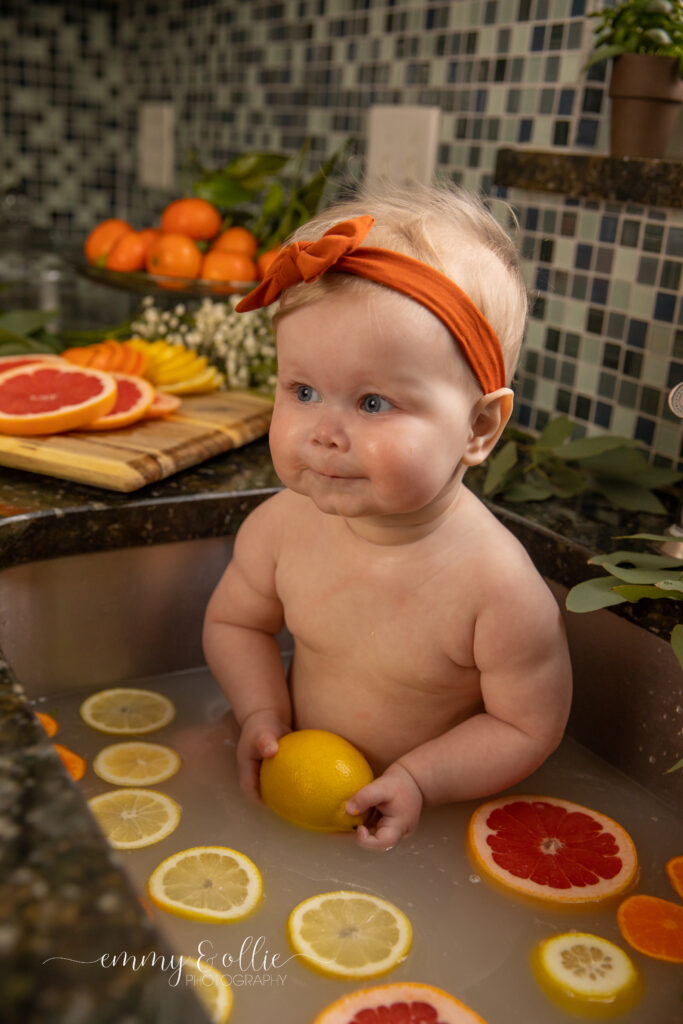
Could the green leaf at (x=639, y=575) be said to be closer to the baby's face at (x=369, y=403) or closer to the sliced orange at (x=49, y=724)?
the baby's face at (x=369, y=403)

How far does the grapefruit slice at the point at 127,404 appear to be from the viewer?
3.87ft

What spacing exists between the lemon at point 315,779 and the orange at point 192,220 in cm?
108

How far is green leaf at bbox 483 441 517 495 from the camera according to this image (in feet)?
3.73

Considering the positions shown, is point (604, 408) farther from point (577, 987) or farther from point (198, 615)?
point (577, 987)

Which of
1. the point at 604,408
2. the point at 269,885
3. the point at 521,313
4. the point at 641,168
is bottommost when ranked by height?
the point at 269,885

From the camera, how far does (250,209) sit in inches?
82.4

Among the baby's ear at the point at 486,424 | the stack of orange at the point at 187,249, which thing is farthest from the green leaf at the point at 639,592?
the stack of orange at the point at 187,249

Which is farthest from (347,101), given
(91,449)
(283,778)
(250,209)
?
(283,778)

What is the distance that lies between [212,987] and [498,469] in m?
0.65

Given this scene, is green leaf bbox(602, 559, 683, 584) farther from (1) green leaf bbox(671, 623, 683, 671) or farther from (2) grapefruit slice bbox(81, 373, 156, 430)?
(2) grapefruit slice bbox(81, 373, 156, 430)

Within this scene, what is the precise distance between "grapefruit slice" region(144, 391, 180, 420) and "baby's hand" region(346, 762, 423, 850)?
1.89 feet

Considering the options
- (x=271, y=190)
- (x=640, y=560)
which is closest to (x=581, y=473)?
(x=640, y=560)

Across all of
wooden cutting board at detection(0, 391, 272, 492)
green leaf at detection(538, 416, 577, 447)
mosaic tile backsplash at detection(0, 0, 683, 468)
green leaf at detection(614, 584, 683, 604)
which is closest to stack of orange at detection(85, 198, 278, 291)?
mosaic tile backsplash at detection(0, 0, 683, 468)

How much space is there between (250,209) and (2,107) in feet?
2.64
